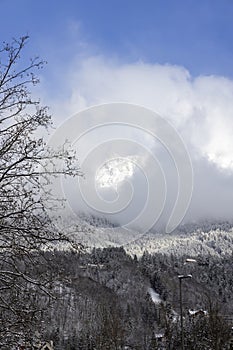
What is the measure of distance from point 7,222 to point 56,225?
0.78 m

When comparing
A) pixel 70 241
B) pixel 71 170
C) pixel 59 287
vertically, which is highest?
pixel 71 170

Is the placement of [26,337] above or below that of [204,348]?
below

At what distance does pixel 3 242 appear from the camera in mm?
7527

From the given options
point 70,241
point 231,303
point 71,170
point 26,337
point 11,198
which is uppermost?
point 231,303

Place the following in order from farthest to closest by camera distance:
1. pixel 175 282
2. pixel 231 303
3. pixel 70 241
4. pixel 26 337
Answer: pixel 175 282, pixel 231 303, pixel 70 241, pixel 26 337

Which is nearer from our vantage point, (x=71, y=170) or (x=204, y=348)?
(x=71, y=170)

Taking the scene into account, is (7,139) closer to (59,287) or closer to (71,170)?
(71,170)

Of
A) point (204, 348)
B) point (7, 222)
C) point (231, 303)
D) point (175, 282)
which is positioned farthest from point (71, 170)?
point (175, 282)

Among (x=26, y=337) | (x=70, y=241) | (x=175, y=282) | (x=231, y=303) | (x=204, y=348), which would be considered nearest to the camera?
(x=26, y=337)

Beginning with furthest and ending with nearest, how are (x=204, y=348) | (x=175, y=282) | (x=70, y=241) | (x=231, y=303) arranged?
1. (x=175, y=282)
2. (x=231, y=303)
3. (x=204, y=348)
4. (x=70, y=241)

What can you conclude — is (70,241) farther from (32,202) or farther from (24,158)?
(24,158)

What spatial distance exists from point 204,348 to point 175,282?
→ 156374 mm

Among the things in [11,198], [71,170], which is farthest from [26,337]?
[71,170]

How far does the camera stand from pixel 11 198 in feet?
25.7
